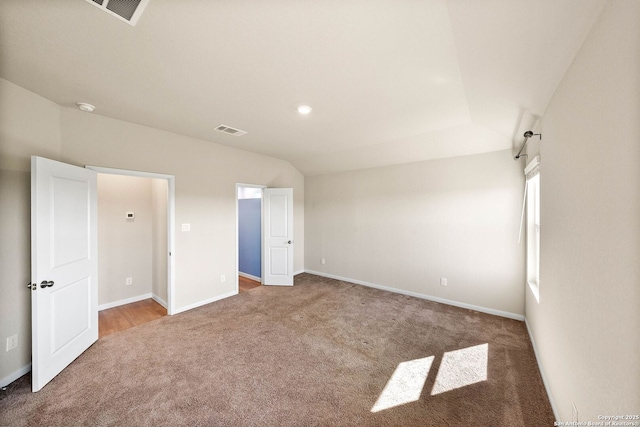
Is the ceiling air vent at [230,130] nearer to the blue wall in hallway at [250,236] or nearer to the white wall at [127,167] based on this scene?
the white wall at [127,167]

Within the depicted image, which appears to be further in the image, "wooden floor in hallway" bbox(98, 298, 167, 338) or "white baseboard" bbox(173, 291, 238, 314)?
"white baseboard" bbox(173, 291, 238, 314)

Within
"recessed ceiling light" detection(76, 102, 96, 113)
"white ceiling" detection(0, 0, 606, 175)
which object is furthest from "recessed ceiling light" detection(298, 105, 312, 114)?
"recessed ceiling light" detection(76, 102, 96, 113)

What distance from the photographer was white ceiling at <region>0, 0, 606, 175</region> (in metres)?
1.29

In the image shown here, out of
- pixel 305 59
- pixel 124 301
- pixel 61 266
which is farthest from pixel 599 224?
pixel 124 301

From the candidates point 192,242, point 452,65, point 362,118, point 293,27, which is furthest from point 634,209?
point 192,242

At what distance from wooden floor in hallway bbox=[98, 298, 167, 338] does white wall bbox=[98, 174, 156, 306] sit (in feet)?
0.80

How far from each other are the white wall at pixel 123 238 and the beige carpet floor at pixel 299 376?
4.25ft

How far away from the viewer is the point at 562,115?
1.62 metres

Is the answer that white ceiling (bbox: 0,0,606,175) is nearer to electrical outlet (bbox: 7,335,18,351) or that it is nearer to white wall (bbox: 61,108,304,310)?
white wall (bbox: 61,108,304,310)

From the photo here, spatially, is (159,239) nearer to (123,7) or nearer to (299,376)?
(299,376)

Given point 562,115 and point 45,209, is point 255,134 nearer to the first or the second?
point 45,209

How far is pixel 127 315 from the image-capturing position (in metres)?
3.46

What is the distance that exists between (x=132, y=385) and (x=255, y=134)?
3.11 metres

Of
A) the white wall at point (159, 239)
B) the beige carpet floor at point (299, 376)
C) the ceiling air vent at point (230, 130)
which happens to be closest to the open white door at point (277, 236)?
the beige carpet floor at point (299, 376)
